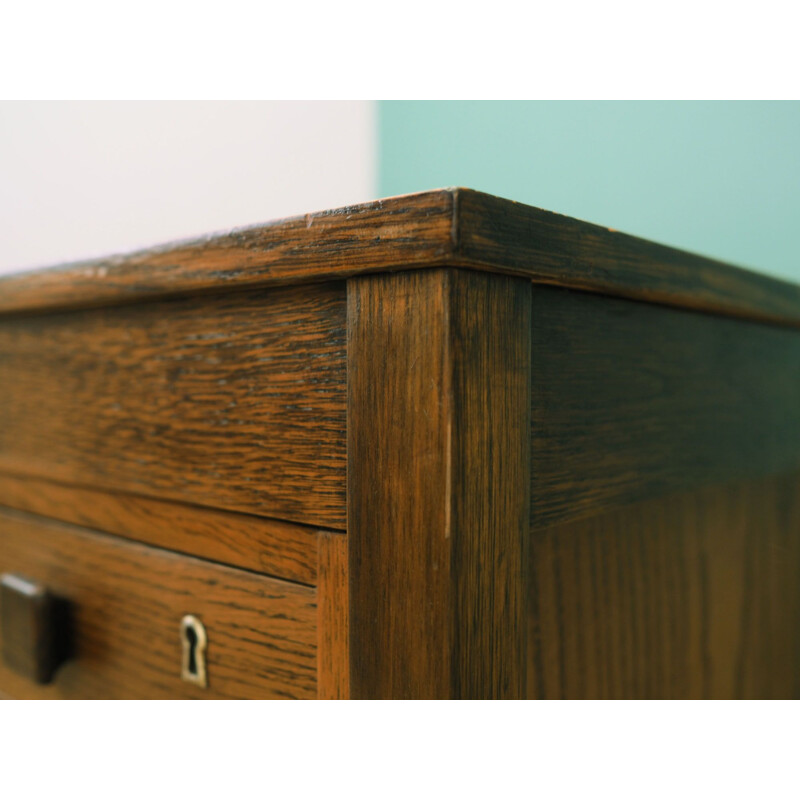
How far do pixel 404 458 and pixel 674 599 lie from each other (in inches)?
9.8

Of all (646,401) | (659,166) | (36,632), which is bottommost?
(36,632)

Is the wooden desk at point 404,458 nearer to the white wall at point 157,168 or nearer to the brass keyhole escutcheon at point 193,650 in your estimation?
the brass keyhole escutcheon at point 193,650

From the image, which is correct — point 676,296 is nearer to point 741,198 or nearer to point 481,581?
point 481,581

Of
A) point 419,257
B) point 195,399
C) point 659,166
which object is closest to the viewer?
point 419,257

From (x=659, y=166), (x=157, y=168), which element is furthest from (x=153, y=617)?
(x=157, y=168)

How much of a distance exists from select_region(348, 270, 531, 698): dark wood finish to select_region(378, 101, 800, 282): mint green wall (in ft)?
1.64

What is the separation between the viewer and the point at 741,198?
641 millimetres

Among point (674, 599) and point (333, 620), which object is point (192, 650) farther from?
point (674, 599)

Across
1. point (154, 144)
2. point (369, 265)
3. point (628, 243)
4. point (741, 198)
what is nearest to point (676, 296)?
point (628, 243)

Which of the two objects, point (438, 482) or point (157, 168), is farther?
point (157, 168)

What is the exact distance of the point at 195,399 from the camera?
332 mm

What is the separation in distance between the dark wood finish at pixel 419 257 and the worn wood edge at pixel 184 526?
0.11m

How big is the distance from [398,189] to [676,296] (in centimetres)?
68

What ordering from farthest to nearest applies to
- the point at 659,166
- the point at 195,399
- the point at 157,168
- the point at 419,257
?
the point at 157,168 < the point at 659,166 < the point at 195,399 < the point at 419,257
